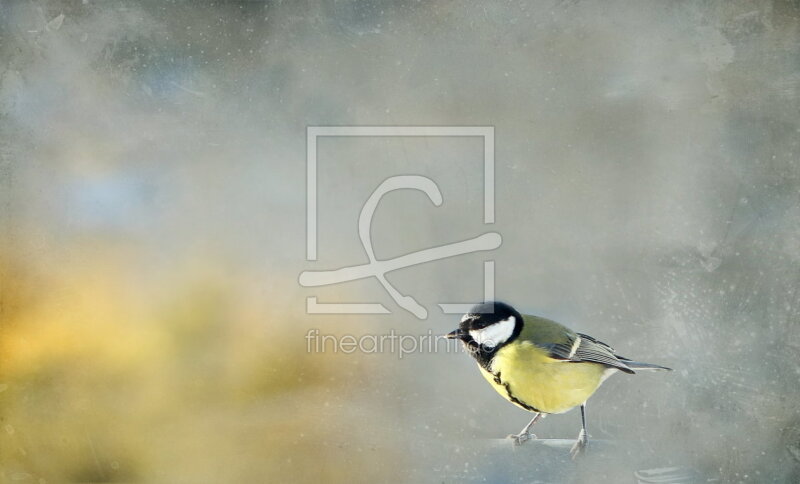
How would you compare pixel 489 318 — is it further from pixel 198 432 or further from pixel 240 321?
pixel 198 432

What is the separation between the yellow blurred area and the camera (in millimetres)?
2000

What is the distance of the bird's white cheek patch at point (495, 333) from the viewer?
186 centimetres

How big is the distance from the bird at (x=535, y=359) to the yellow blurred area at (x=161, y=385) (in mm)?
350

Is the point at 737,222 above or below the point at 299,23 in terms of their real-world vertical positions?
below

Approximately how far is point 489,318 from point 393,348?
11.0 inches

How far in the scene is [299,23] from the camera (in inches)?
80.1

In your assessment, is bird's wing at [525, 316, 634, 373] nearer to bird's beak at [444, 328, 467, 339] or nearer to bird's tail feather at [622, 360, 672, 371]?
bird's tail feather at [622, 360, 672, 371]

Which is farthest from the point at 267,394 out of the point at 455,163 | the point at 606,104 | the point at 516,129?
the point at 606,104

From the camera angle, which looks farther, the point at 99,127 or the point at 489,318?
the point at 99,127

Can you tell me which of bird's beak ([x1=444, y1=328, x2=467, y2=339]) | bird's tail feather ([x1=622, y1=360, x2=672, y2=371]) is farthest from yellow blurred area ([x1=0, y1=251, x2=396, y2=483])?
bird's tail feather ([x1=622, y1=360, x2=672, y2=371])

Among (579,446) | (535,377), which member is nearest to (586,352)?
(535,377)

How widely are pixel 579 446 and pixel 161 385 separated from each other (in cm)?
111
